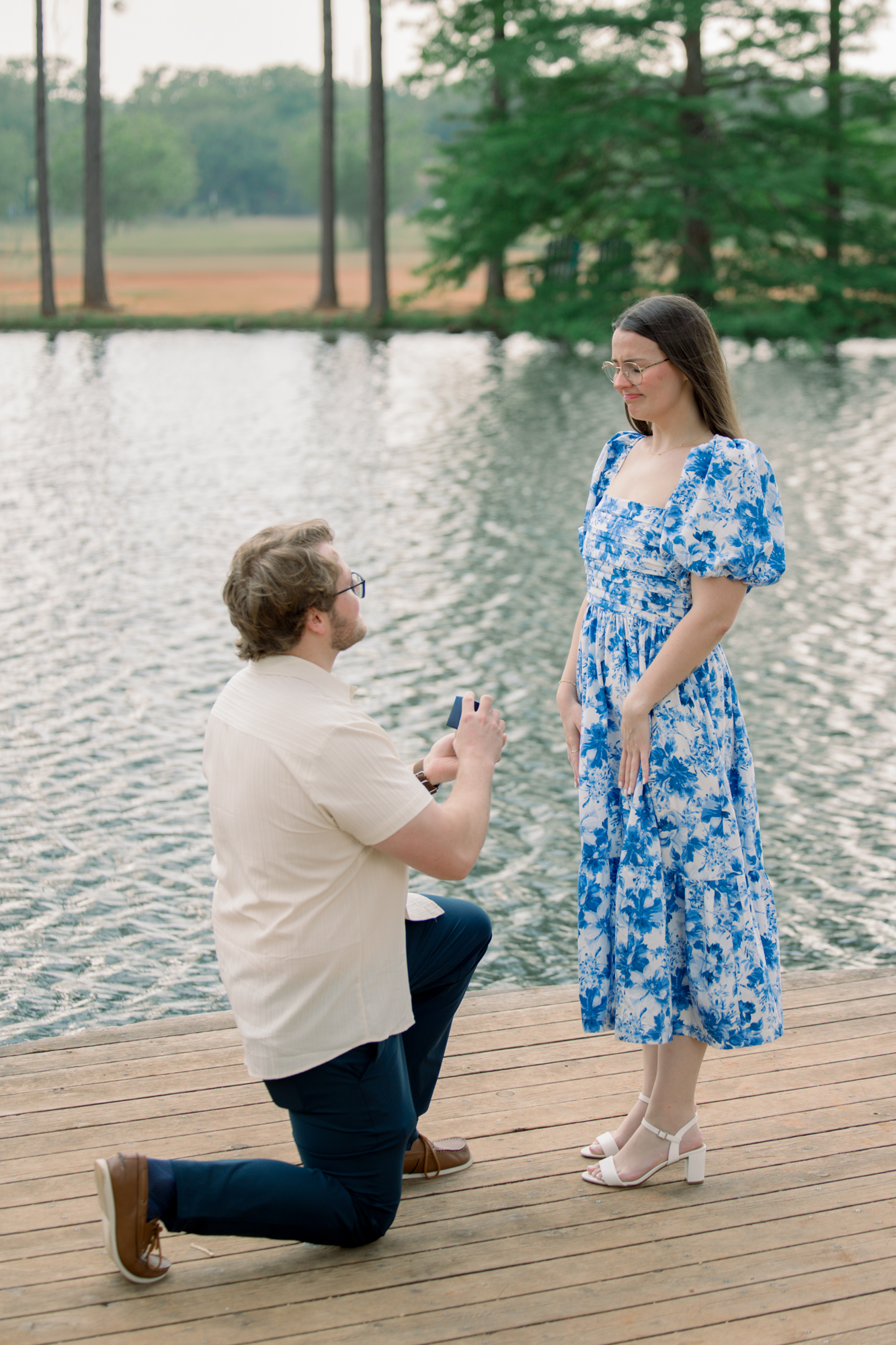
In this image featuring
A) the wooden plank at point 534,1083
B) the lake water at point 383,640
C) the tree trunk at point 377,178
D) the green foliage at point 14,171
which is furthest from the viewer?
the green foliage at point 14,171

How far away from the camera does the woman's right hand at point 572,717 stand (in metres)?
2.58

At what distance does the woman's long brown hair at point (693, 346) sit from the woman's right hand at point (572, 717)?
21.5 inches

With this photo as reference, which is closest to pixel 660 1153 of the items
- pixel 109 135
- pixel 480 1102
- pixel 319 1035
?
pixel 480 1102

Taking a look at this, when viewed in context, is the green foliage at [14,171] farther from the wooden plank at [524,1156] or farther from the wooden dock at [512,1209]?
the wooden plank at [524,1156]

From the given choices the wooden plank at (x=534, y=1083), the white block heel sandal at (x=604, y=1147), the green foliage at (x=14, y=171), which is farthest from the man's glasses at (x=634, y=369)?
the green foliage at (x=14, y=171)

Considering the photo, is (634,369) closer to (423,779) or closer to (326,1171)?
(423,779)

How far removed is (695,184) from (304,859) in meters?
22.3

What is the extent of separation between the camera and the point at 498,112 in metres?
26.0

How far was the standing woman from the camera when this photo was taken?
2.34m

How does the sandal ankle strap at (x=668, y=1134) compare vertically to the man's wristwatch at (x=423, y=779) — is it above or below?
below

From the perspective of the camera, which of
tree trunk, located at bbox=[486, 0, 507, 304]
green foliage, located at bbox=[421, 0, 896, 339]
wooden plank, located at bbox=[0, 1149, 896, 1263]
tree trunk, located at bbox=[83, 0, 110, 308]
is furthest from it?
tree trunk, located at bbox=[83, 0, 110, 308]

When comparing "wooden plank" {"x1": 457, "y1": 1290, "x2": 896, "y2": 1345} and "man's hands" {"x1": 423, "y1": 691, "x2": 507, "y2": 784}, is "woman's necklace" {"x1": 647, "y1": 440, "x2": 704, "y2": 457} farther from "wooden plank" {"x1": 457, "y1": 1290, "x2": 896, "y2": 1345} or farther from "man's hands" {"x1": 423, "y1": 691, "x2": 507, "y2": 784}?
"wooden plank" {"x1": 457, "y1": 1290, "x2": 896, "y2": 1345}

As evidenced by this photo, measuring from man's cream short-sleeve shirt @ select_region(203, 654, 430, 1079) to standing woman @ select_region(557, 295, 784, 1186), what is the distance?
0.45m

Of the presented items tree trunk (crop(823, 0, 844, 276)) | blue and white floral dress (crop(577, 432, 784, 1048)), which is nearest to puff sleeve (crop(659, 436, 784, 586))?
blue and white floral dress (crop(577, 432, 784, 1048))
